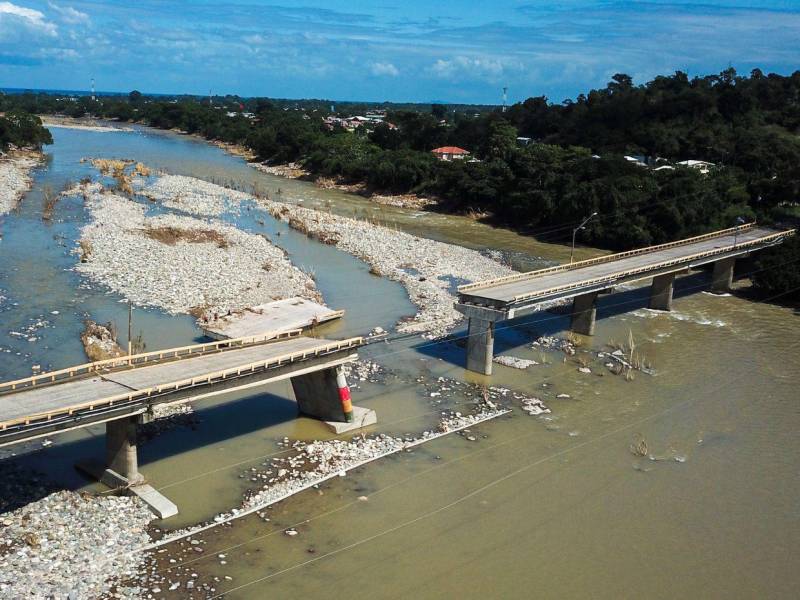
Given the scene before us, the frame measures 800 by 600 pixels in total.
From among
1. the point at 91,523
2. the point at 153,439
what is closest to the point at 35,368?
the point at 153,439

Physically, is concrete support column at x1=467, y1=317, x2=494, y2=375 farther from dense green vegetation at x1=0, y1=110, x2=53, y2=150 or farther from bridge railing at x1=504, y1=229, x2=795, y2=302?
dense green vegetation at x1=0, y1=110, x2=53, y2=150

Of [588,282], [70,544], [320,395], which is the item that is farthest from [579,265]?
[70,544]

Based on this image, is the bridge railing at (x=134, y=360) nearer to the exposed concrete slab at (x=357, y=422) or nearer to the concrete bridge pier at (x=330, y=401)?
the concrete bridge pier at (x=330, y=401)

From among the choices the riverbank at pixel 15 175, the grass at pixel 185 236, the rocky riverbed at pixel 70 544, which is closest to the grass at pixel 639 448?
the rocky riverbed at pixel 70 544

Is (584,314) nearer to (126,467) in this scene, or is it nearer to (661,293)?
(661,293)

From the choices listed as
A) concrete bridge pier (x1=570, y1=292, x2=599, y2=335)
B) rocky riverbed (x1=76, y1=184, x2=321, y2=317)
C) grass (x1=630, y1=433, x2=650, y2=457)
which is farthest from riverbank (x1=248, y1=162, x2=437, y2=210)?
grass (x1=630, y1=433, x2=650, y2=457)

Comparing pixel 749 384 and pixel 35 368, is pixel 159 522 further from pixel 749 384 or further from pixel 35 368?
pixel 749 384

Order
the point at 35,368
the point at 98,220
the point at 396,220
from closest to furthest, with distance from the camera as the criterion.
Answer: the point at 35,368
the point at 98,220
the point at 396,220

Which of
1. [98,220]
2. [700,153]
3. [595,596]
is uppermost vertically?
[700,153]
